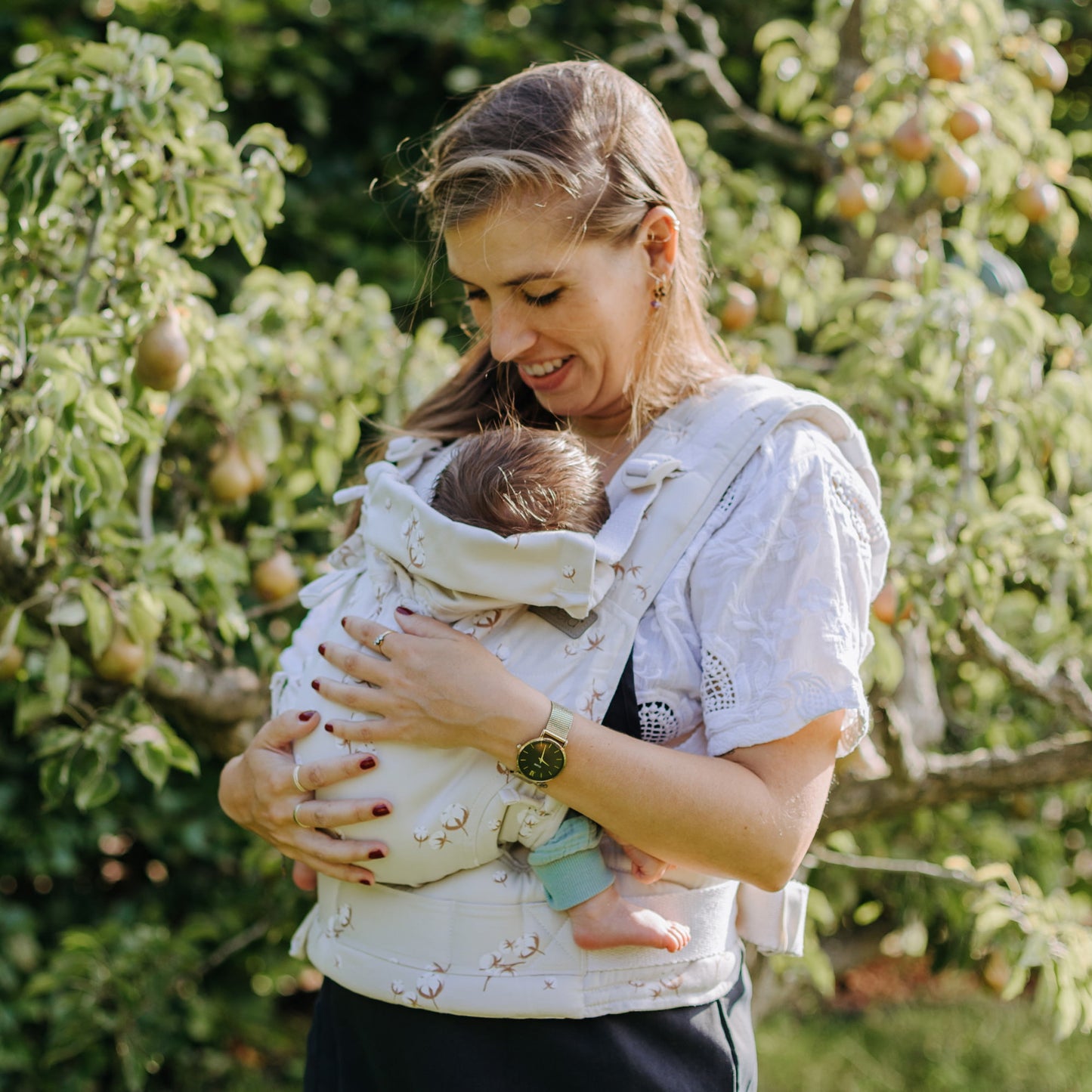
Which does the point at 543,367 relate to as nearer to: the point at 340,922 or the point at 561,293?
the point at 561,293

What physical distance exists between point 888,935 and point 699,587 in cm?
189

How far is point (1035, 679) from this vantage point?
204 centimetres

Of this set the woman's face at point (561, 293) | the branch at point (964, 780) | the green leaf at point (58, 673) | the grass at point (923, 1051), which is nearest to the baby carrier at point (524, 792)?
the woman's face at point (561, 293)

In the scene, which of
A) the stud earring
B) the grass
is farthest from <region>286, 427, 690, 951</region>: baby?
the grass

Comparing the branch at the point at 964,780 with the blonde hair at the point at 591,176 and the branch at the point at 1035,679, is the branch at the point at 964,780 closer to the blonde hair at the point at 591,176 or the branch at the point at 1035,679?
the branch at the point at 1035,679

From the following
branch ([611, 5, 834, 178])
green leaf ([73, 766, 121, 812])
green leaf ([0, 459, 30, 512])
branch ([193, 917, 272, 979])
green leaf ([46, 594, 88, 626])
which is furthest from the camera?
branch ([611, 5, 834, 178])

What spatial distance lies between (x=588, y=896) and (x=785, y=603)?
1.15 feet

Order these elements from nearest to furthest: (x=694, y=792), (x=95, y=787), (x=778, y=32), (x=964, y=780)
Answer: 1. (x=694, y=792)
2. (x=95, y=787)
3. (x=964, y=780)
4. (x=778, y=32)

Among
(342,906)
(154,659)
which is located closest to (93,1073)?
(154,659)

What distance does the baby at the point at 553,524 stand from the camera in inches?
47.6

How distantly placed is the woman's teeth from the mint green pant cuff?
54 cm

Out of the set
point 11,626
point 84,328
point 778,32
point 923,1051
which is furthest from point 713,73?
point 923,1051

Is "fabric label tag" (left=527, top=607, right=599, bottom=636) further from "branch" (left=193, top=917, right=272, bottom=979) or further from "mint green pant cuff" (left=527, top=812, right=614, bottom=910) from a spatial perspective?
"branch" (left=193, top=917, right=272, bottom=979)

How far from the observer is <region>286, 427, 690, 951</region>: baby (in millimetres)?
1209
